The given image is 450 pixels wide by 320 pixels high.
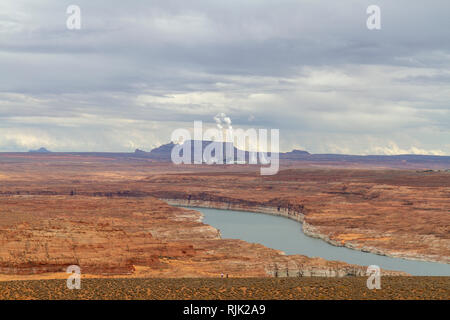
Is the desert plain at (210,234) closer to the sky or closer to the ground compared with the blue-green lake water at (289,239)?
closer to the sky

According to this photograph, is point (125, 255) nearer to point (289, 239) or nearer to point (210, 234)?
point (210, 234)

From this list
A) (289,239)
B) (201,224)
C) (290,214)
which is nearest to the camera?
(289,239)

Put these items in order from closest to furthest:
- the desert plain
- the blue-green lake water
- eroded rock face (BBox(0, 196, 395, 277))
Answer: the desert plain < eroded rock face (BBox(0, 196, 395, 277)) < the blue-green lake water

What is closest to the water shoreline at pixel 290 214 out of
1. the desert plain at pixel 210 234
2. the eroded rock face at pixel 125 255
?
the desert plain at pixel 210 234

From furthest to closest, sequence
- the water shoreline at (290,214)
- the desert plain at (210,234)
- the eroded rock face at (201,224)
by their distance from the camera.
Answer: the water shoreline at (290,214), the eroded rock face at (201,224), the desert plain at (210,234)

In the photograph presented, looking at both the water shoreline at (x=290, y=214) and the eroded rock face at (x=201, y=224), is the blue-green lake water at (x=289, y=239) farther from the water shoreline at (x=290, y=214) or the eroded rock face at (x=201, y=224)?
the eroded rock face at (x=201, y=224)

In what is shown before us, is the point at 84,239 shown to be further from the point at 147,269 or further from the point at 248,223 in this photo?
the point at 248,223

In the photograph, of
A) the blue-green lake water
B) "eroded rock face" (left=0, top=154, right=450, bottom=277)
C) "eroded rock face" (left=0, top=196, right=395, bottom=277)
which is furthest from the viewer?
the blue-green lake water

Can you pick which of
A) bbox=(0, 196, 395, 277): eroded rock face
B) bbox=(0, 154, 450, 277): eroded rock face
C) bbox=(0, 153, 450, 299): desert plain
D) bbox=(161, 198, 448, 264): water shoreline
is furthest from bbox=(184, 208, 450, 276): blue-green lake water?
bbox=(0, 196, 395, 277): eroded rock face

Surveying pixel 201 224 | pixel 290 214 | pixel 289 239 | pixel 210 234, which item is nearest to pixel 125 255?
pixel 210 234

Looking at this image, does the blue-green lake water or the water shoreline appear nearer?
the blue-green lake water

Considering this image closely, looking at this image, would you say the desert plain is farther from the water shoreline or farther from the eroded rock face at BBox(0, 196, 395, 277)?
the water shoreline
